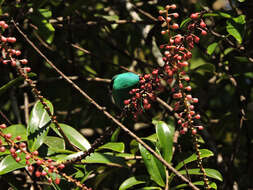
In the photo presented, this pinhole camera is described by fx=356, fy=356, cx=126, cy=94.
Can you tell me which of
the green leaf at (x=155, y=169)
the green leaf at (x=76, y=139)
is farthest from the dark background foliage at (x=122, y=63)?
the green leaf at (x=155, y=169)

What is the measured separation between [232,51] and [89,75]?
2.25 feet

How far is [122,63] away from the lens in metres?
2.03

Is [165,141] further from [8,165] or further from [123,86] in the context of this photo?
[8,165]

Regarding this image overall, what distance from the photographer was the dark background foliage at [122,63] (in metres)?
1.39

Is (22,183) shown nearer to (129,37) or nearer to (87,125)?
(87,125)

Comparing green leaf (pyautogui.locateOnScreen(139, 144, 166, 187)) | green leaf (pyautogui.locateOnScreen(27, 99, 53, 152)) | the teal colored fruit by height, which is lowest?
green leaf (pyautogui.locateOnScreen(139, 144, 166, 187))

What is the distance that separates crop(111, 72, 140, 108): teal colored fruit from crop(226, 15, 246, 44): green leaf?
0.34m

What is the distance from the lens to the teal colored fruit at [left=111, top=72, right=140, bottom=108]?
117cm

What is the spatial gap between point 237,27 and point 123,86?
42 centimetres

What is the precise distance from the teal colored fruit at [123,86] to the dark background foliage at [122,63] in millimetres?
305

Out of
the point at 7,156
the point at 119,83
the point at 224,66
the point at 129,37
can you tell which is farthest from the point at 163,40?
the point at 7,156

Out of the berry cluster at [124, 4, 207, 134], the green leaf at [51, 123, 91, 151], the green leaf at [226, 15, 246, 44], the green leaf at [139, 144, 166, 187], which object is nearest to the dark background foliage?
the green leaf at [226, 15, 246, 44]

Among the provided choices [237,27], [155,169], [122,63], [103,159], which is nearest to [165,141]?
[155,169]

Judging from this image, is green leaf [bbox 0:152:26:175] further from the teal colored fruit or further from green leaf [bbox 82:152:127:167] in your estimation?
the teal colored fruit
